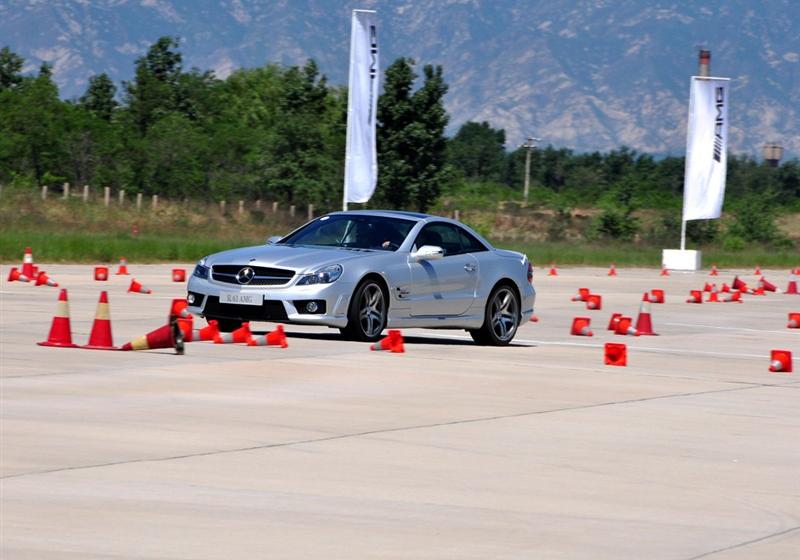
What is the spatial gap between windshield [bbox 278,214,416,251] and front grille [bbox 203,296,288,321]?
1551mm

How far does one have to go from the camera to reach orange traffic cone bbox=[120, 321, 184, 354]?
1588 centimetres

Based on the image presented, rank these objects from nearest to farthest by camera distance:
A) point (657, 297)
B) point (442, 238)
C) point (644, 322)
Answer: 1. point (442, 238)
2. point (644, 322)
3. point (657, 297)

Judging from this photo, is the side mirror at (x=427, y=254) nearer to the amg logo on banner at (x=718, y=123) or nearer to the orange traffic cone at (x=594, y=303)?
the orange traffic cone at (x=594, y=303)

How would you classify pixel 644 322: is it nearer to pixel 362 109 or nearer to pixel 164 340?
pixel 164 340

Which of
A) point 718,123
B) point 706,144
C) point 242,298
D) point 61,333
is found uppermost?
point 718,123

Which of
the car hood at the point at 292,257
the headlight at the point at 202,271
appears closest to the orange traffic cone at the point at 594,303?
the car hood at the point at 292,257

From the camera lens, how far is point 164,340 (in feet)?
52.4

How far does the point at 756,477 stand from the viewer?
1025cm

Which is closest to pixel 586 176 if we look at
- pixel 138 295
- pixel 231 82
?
pixel 231 82

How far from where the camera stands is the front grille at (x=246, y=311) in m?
17.6

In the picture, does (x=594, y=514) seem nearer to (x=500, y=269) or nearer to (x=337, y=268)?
(x=337, y=268)

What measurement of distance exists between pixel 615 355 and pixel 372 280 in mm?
2636

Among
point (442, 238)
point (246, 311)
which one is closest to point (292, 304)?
point (246, 311)

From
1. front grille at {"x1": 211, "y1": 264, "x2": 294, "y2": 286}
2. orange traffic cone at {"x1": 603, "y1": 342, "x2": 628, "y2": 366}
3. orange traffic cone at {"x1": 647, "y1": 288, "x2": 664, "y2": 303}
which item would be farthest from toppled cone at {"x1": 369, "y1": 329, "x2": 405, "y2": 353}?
orange traffic cone at {"x1": 647, "y1": 288, "x2": 664, "y2": 303}
